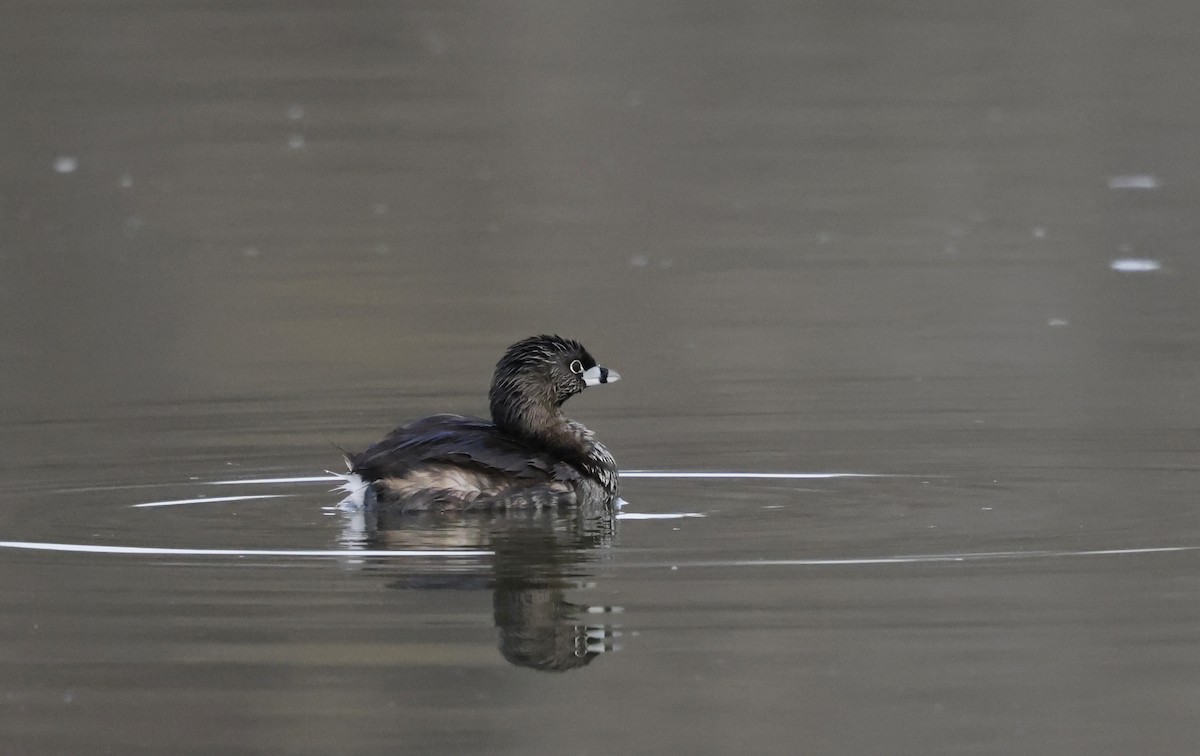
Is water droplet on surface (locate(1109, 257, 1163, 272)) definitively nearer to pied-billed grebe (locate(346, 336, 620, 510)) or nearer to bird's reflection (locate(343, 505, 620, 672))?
pied-billed grebe (locate(346, 336, 620, 510))

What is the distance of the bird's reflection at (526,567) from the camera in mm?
7316

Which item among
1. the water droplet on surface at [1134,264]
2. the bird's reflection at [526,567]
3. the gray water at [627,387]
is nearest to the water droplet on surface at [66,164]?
the gray water at [627,387]

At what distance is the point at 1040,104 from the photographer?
2245cm

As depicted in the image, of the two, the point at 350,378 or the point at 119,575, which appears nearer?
the point at 119,575

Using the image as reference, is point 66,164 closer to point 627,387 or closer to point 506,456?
point 627,387

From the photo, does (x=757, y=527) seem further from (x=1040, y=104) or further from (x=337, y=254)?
(x=1040, y=104)

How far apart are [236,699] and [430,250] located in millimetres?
9661

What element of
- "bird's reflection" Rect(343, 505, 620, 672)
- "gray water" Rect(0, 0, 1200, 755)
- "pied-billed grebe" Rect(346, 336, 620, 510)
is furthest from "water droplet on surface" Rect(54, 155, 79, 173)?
"bird's reflection" Rect(343, 505, 620, 672)

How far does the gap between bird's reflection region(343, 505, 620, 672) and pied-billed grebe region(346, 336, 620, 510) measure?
0.07 metres

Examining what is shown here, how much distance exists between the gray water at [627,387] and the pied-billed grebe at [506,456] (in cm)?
22

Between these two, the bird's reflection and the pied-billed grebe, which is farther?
the pied-billed grebe

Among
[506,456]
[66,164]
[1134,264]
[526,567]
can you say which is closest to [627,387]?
[506,456]

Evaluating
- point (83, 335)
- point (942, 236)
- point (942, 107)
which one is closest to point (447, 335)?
point (83, 335)

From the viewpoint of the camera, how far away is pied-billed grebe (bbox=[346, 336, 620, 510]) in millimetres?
9258
